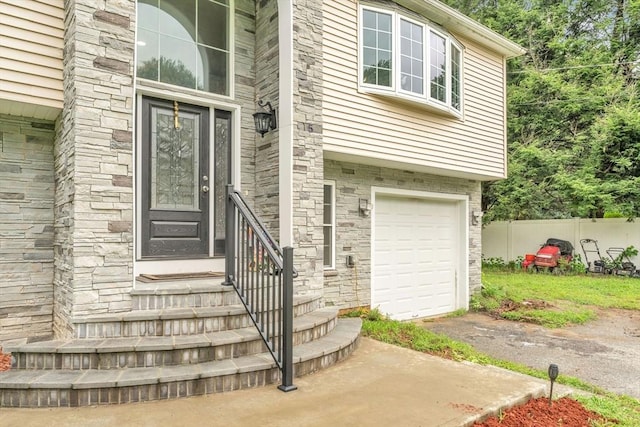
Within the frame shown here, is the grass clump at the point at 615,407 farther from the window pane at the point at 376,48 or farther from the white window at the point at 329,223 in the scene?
the window pane at the point at 376,48


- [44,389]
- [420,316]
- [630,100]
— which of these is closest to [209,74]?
[44,389]

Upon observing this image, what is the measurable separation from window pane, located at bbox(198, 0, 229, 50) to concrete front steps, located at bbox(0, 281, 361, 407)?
2.80 m

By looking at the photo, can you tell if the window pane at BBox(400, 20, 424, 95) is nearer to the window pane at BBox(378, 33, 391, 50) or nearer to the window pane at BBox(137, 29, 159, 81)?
the window pane at BBox(378, 33, 391, 50)

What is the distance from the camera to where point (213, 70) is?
4762 millimetres

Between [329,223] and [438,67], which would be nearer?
[329,223]

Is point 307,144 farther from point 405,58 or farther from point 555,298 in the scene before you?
point 555,298

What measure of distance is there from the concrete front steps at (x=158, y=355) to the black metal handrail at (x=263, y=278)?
0.19 meters

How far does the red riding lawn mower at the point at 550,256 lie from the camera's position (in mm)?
11812

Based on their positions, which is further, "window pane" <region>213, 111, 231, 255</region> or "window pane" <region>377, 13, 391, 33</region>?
"window pane" <region>377, 13, 391, 33</region>

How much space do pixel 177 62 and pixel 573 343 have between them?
609 centimetres

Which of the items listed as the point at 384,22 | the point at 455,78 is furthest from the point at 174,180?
the point at 455,78

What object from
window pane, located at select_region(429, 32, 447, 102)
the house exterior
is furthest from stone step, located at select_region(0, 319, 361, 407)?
window pane, located at select_region(429, 32, 447, 102)

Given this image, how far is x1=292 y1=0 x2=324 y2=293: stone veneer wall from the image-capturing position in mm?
4559

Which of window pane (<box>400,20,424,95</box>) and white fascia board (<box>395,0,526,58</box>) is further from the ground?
white fascia board (<box>395,0,526,58</box>)
